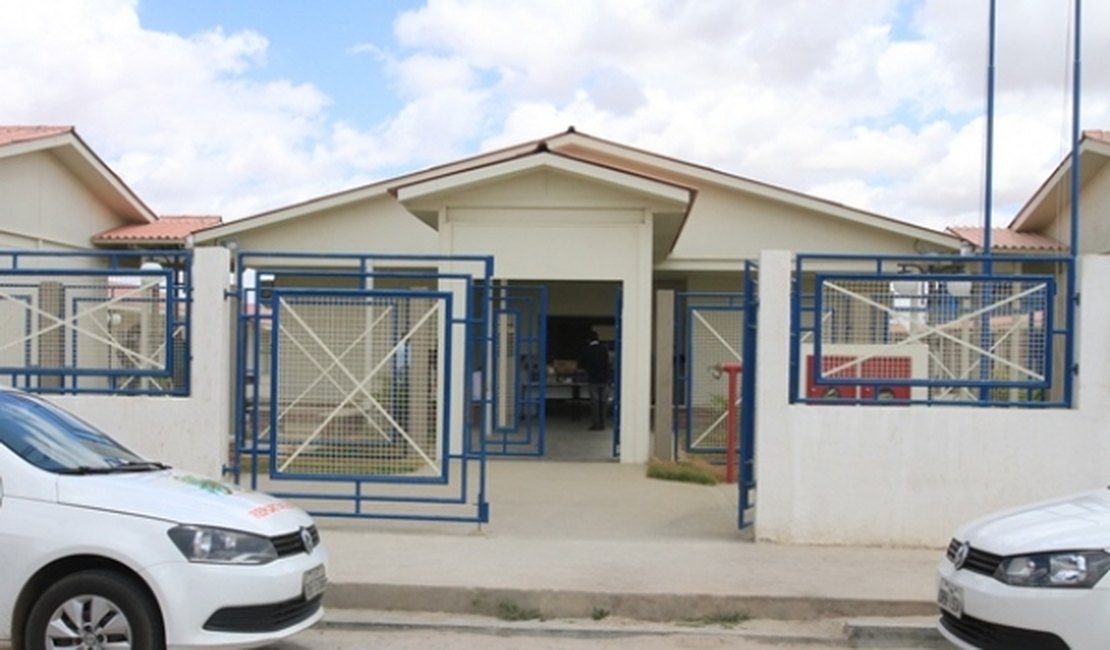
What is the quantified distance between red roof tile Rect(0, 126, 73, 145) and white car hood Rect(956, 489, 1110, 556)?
15.8 meters

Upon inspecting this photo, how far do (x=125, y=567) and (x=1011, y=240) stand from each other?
20474 millimetres

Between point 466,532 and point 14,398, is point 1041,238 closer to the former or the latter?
point 466,532

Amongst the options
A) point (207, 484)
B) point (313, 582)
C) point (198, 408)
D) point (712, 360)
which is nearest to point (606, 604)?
point (313, 582)

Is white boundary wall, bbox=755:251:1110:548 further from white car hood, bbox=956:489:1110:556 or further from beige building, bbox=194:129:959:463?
beige building, bbox=194:129:959:463

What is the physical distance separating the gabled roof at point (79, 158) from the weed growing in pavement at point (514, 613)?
43.0 feet

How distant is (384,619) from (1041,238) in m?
19.4

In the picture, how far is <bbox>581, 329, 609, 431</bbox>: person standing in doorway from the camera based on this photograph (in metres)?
17.4

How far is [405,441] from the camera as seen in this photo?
9.46 meters

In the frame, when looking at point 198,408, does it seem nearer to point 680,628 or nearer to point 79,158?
point 680,628

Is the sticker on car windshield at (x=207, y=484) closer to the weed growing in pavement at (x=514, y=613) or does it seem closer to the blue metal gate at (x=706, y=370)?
the weed growing in pavement at (x=514, y=613)

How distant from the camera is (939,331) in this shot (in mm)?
9266

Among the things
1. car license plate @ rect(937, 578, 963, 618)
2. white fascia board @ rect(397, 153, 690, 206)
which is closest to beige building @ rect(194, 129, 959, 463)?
white fascia board @ rect(397, 153, 690, 206)

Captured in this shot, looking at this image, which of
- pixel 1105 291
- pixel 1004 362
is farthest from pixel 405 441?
pixel 1105 291

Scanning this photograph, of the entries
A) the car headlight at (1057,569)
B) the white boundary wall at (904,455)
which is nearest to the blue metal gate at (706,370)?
the white boundary wall at (904,455)
